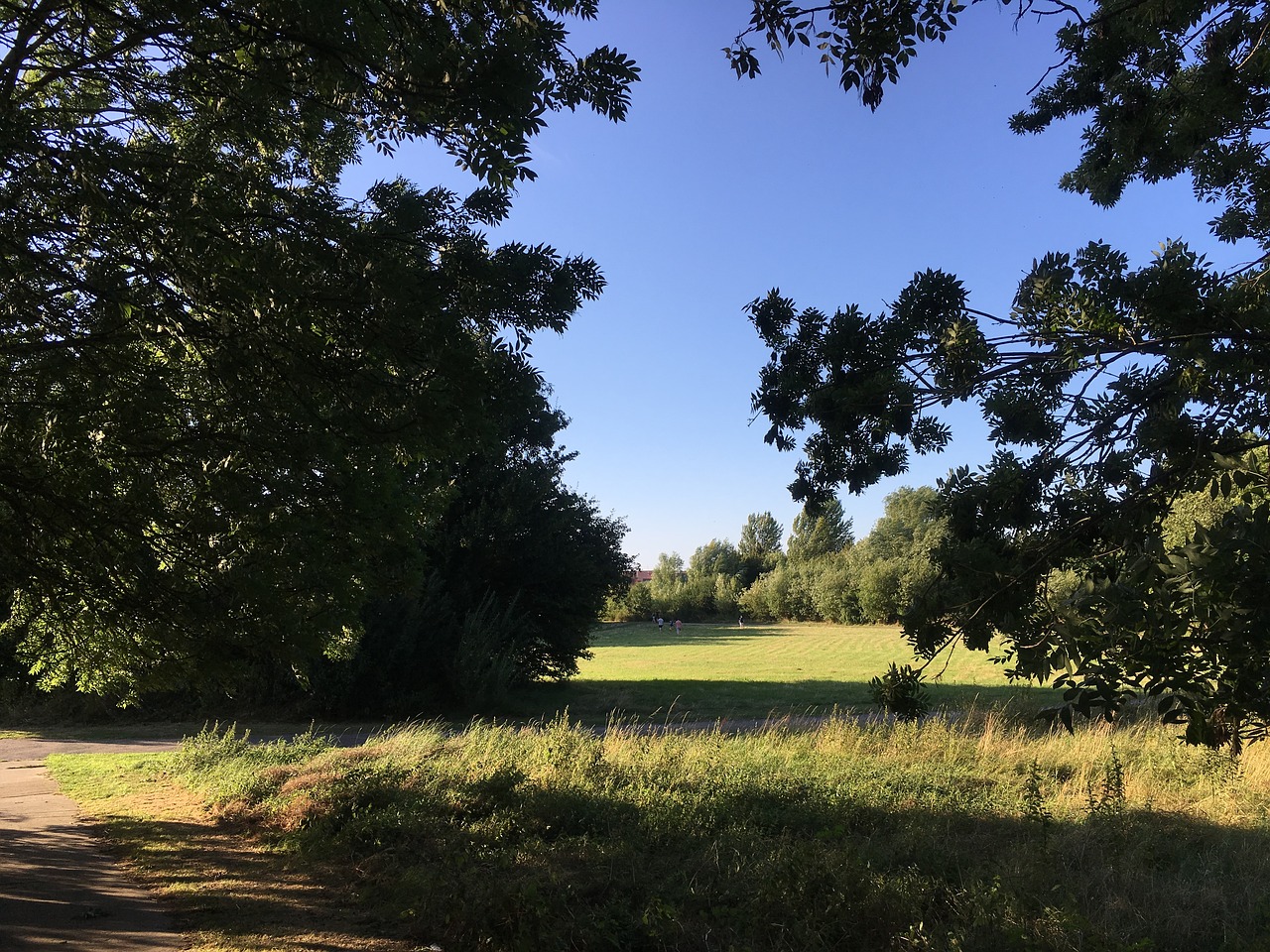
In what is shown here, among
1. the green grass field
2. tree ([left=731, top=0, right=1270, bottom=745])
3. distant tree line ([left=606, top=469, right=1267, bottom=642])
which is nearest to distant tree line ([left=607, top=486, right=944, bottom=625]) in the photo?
distant tree line ([left=606, top=469, right=1267, bottom=642])

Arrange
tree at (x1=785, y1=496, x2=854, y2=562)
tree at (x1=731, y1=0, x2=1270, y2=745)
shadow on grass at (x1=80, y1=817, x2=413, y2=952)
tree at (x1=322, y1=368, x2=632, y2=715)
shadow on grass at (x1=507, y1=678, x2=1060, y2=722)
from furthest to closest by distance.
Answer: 1. tree at (x1=785, y1=496, x2=854, y2=562)
2. tree at (x1=322, y1=368, x2=632, y2=715)
3. shadow on grass at (x1=507, y1=678, x2=1060, y2=722)
4. shadow on grass at (x1=80, y1=817, x2=413, y2=952)
5. tree at (x1=731, y1=0, x2=1270, y2=745)

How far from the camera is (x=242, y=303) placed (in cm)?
554

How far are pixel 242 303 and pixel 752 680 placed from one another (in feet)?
97.4

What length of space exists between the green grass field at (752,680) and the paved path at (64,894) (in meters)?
5.79

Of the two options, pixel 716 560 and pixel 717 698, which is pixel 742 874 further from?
pixel 716 560

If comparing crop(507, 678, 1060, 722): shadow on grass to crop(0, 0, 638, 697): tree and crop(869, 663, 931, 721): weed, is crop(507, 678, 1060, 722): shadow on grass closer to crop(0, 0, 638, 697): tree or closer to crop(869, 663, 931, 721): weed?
crop(869, 663, 931, 721): weed

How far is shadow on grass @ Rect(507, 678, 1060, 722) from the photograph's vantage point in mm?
20500

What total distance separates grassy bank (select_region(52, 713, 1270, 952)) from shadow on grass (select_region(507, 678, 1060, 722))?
277 inches

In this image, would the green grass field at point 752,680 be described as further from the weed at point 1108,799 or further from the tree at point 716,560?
the tree at point 716,560

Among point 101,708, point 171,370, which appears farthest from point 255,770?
point 101,708

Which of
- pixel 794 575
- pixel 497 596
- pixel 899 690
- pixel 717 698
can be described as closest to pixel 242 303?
pixel 899 690

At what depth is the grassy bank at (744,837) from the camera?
5.03 m

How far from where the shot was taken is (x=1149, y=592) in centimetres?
396

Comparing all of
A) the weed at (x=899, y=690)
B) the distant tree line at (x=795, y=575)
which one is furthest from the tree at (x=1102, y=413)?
the distant tree line at (x=795, y=575)
